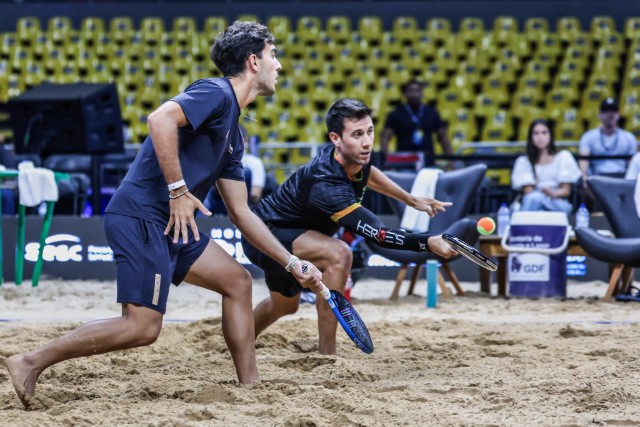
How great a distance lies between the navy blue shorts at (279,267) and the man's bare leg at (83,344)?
140 cm

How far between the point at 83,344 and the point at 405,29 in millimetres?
16547

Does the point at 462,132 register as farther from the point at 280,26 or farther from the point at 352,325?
the point at 352,325

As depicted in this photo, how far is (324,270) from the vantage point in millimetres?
5797

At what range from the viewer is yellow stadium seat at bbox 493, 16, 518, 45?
19.2 metres

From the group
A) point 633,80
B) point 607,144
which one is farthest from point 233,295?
point 633,80

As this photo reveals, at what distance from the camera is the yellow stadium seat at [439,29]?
64.2 feet

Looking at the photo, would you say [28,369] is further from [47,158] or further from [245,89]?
[47,158]

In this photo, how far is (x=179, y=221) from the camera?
14.1 ft

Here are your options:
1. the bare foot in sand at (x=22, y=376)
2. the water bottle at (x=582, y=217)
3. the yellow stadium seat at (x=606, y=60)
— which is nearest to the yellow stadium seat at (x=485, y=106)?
the yellow stadium seat at (x=606, y=60)

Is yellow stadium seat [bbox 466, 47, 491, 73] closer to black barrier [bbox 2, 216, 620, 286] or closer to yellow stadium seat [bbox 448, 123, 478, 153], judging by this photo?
yellow stadium seat [bbox 448, 123, 478, 153]

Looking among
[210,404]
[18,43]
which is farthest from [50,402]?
[18,43]

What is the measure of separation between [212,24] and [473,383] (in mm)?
16847

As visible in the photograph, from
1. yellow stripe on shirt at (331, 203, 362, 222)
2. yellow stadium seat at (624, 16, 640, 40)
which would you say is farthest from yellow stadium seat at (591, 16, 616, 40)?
yellow stripe on shirt at (331, 203, 362, 222)

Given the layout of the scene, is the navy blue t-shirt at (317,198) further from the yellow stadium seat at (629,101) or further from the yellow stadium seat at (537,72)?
the yellow stadium seat at (537,72)
